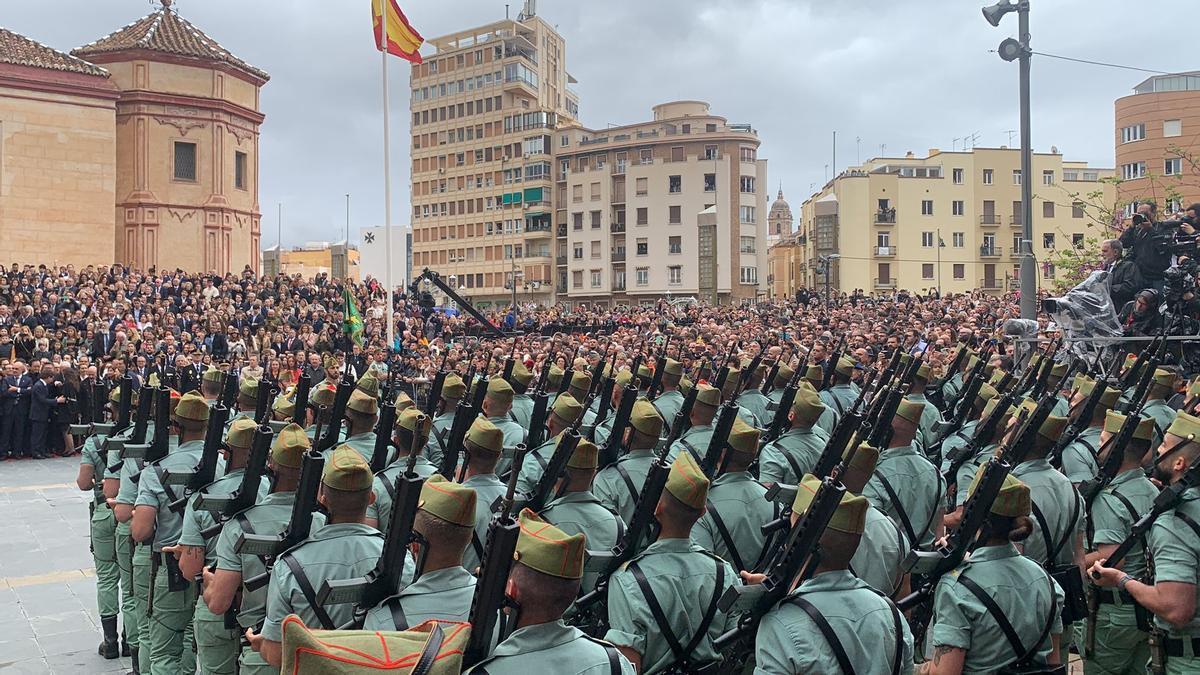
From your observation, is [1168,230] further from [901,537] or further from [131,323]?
[131,323]

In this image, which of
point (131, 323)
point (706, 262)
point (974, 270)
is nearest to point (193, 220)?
point (131, 323)

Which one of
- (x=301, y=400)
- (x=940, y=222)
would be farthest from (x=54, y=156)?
(x=940, y=222)

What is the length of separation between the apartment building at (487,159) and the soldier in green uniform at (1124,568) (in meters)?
74.1

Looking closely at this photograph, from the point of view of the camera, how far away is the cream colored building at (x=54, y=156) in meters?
37.0

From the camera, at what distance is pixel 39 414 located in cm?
A: 1914

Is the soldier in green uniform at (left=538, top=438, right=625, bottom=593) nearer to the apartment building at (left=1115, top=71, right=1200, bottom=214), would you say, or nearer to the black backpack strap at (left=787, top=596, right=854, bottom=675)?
the black backpack strap at (left=787, top=596, right=854, bottom=675)

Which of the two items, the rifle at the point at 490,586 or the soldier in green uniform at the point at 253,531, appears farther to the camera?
the soldier in green uniform at the point at 253,531

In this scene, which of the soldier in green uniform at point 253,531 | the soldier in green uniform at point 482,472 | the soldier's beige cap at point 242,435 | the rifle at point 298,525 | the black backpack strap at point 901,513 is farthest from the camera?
the black backpack strap at point 901,513

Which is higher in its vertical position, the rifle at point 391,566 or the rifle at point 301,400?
the rifle at point 301,400

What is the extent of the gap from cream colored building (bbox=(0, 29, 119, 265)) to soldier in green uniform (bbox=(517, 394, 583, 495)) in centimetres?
3693

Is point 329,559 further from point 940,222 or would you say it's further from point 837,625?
point 940,222

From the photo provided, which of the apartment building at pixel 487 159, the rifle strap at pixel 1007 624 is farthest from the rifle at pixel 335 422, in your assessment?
the apartment building at pixel 487 159

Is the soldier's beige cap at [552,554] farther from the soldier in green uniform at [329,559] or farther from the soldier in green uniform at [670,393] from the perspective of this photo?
the soldier in green uniform at [670,393]

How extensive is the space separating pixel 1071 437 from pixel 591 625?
424 centimetres
